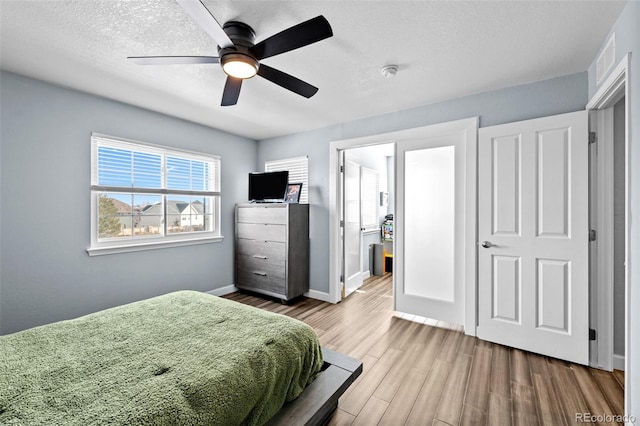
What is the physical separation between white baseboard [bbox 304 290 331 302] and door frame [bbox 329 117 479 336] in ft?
0.25

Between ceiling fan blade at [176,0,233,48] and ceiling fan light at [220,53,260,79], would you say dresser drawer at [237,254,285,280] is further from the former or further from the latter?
ceiling fan blade at [176,0,233,48]

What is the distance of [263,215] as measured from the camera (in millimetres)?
3865

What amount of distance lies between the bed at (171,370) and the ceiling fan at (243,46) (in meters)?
1.65

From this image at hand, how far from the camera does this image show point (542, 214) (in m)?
2.39

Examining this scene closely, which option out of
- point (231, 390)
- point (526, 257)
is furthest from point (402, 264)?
point (231, 390)

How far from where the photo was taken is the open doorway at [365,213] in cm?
402

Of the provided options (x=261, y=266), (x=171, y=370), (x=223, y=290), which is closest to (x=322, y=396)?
(x=171, y=370)

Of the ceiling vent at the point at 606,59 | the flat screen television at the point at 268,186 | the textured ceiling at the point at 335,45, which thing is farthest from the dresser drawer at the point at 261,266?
the ceiling vent at the point at 606,59

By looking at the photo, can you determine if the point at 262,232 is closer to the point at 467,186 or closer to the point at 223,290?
the point at 223,290

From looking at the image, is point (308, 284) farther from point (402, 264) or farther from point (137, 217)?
point (137, 217)

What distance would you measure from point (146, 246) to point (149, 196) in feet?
2.04

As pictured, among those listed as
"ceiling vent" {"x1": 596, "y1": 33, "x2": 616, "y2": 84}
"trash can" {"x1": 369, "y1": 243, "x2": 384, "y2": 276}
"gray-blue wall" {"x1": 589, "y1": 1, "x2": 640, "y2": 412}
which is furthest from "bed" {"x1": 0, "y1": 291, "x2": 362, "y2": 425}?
"trash can" {"x1": 369, "y1": 243, "x2": 384, "y2": 276}

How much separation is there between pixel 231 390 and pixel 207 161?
3.43 metres

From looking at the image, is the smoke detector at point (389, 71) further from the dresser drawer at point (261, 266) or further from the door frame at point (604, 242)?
the dresser drawer at point (261, 266)
